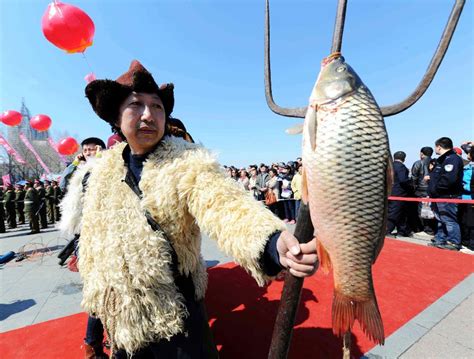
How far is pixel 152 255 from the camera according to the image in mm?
1252

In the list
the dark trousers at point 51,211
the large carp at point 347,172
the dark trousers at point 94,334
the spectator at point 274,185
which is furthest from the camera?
the dark trousers at point 51,211

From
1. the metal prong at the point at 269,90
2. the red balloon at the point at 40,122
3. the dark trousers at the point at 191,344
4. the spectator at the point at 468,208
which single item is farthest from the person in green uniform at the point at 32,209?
the spectator at the point at 468,208

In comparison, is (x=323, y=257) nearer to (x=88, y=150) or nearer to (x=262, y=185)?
(x=88, y=150)

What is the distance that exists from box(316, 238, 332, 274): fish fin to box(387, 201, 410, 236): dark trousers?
551cm

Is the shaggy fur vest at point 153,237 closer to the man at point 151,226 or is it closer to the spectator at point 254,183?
the man at point 151,226

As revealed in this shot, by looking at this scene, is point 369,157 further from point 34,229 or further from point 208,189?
point 34,229

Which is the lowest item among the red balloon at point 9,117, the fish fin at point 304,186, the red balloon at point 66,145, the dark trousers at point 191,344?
the dark trousers at point 191,344

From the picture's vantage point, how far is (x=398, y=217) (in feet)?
18.0

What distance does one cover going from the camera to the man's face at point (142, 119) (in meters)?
1.37

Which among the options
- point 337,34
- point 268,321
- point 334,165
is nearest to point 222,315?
point 268,321

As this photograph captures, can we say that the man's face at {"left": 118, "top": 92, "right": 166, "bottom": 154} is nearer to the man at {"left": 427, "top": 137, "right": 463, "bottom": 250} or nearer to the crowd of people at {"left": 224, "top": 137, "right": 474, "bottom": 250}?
the crowd of people at {"left": 224, "top": 137, "right": 474, "bottom": 250}

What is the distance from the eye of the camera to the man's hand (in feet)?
2.72

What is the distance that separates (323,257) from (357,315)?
0.78 feet

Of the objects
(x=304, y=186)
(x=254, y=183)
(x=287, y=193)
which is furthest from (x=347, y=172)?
(x=254, y=183)
